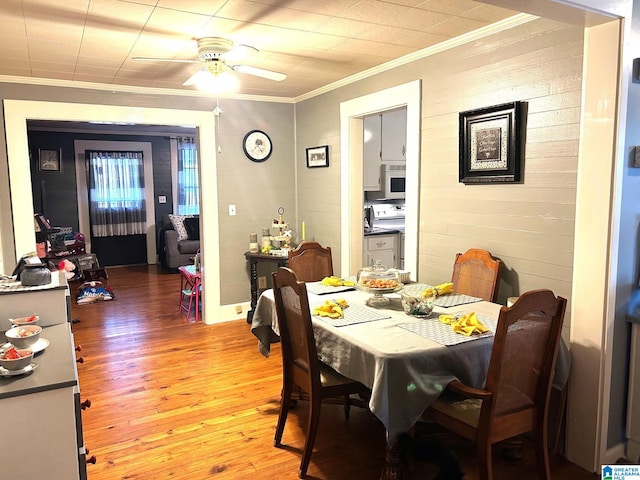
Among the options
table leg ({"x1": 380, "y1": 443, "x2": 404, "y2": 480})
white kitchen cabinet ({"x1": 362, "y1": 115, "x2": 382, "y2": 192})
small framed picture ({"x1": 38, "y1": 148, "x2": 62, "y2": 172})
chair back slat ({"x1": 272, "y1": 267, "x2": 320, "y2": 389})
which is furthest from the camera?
small framed picture ({"x1": 38, "y1": 148, "x2": 62, "y2": 172})

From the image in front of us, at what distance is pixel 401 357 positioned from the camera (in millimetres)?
1938

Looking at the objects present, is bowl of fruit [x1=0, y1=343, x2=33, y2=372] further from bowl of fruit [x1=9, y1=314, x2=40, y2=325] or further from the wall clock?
the wall clock

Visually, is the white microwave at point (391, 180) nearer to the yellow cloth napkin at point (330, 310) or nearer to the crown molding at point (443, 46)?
the crown molding at point (443, 46)

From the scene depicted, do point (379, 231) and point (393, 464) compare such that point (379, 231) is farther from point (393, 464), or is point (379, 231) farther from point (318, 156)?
point (393, 464)

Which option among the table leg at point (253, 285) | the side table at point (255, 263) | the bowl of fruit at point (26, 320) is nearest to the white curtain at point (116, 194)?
the side table at point (255, 263)

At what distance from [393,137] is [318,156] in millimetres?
1034

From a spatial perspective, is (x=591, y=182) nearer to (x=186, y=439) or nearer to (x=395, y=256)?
(x=186, y=439)

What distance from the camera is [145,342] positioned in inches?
171

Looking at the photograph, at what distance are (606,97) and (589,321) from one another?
3.43ft

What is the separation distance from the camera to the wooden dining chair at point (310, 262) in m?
3.54

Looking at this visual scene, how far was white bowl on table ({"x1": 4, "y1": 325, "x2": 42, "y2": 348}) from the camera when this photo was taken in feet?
6.26

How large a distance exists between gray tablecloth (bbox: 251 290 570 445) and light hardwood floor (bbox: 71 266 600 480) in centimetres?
59

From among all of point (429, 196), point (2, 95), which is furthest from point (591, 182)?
point (2, 95)

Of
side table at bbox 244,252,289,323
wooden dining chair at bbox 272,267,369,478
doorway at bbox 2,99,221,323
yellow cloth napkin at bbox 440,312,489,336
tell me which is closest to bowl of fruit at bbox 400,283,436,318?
yellow cloth napkin at bbox 440,312,489,336
